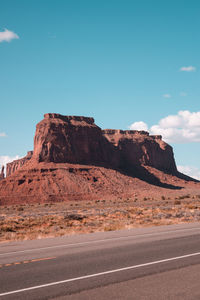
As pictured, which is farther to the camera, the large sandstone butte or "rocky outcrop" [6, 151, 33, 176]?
"rocky outcrop" [6, 151, 33, 176]

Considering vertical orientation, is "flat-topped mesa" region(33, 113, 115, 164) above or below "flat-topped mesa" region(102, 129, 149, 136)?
below

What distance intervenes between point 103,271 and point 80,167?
86473 millimetres

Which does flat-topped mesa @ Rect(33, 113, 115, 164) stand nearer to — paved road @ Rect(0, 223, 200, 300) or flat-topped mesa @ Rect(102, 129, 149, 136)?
flat-topped mesa @ Rect(102, 129, 149, 136)

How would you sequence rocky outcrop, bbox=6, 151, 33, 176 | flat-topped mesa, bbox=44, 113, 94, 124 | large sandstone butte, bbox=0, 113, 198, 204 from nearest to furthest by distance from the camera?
large sandstone butte, bbox=0, 113, 198, 204, flat-topped mesa, bbox=44, 113, 94, 124, rocky outcrop, bbox=6, 151, 33, 176

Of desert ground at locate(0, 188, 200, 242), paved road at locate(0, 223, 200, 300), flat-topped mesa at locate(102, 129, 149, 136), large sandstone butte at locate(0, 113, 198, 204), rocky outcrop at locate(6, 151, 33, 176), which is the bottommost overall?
paved road at locate(0, 223, 200, 300)

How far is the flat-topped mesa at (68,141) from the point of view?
9656cm

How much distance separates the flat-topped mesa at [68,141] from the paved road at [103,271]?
277 feet

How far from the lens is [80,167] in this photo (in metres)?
94.2

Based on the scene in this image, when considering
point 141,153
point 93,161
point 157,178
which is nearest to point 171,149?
point 141,153

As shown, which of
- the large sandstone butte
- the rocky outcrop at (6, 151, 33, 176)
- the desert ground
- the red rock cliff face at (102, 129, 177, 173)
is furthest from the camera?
the rocky outcrop at (6, 151, 33, 176)

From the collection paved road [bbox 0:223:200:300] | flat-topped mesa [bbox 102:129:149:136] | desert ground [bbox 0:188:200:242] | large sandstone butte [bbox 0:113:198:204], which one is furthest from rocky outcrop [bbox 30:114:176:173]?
paved road [bbox 0:223:200:300]

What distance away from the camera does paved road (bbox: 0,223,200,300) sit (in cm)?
630

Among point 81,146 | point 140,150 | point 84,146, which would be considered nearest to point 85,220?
point 81,146

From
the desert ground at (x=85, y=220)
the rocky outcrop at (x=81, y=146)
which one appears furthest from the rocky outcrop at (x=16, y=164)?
the desert ground at (x=85, y=220)
